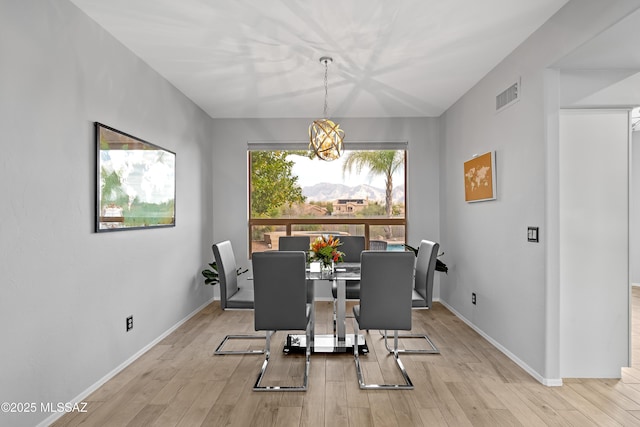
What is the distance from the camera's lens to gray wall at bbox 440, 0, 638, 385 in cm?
279

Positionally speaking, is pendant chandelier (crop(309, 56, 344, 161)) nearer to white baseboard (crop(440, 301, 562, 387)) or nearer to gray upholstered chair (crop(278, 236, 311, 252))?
gray upholstered chair (crop(278, 236, 311, 252))

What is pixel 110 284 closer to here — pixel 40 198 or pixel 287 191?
pixel 40 198

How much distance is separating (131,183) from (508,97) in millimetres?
3273

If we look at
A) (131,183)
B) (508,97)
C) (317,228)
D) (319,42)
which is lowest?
(317,228)

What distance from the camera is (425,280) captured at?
3568 millimetres

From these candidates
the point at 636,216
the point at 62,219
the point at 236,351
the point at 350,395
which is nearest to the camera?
the point at 62,219

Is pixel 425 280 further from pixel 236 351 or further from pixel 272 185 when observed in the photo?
pixel 272 185

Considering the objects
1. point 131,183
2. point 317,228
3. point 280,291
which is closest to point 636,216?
point 317,228

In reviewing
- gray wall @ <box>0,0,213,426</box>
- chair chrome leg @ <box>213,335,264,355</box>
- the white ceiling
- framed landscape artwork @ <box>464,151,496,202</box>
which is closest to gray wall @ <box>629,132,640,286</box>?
framed landscape artwork @ <box>464,151,496,202</box>

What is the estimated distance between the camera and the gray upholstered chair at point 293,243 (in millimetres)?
4641

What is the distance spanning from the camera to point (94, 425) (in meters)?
2.29

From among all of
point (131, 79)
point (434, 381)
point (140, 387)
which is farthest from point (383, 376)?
point (131, 79)

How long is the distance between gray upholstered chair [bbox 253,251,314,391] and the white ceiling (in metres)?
1.68

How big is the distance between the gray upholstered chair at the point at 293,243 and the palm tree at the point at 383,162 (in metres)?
1.61
